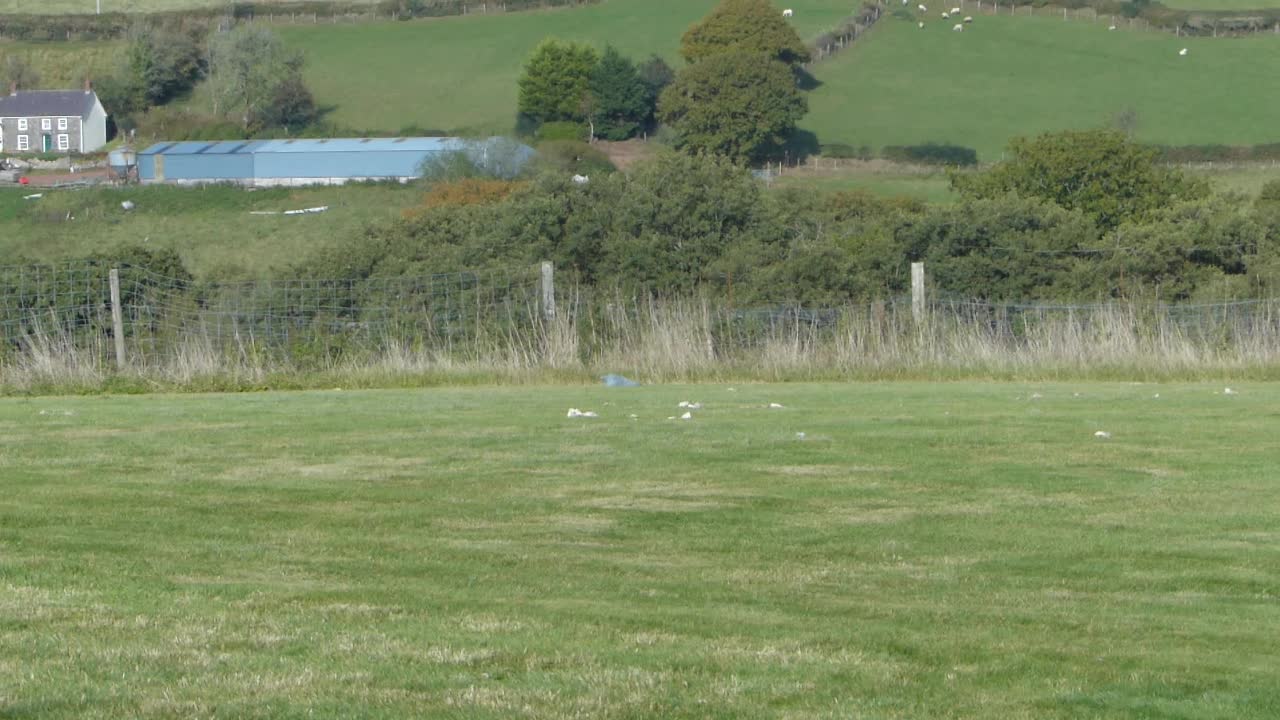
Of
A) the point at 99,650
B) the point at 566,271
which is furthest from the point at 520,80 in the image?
the point at 99,650

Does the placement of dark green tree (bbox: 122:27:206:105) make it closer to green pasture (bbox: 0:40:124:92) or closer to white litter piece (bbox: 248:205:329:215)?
green pasture (bbox: 0:40:124:92)

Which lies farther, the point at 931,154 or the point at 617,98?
the point at 617,98

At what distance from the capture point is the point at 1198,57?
105375 millimetres

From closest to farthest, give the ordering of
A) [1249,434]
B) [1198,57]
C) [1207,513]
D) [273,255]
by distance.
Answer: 1. [1207,513]
2. [1249,434]
3. [273,255]
4. [1198,57]

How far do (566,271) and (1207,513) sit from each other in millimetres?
24491

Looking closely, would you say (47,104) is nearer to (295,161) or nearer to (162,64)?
(162,64)

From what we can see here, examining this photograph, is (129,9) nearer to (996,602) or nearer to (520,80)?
(520,80)

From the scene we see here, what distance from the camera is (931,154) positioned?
3563 inches

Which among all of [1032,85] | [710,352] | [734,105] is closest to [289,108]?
[734,105]

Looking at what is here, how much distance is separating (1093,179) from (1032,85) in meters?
56.8

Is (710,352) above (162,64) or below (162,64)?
below

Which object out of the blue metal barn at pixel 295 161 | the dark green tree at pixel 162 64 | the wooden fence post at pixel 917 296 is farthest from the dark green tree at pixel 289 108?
the wooden fence post at pixel 917 296

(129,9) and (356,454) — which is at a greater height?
(129,9)

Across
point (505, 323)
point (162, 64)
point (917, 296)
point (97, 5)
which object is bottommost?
point (505, 323)
